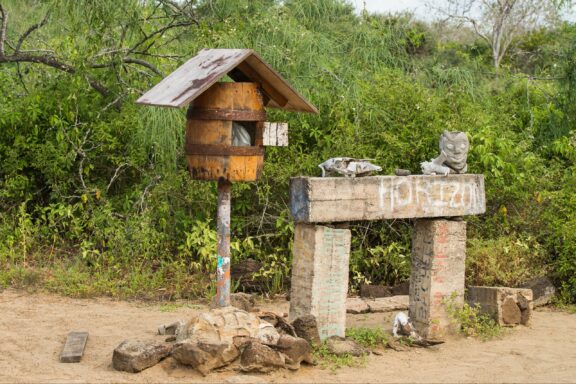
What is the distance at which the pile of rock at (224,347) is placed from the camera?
6066 millimetres

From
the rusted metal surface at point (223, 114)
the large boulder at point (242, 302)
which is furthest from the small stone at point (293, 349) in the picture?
the rusted metal surface at point (223, 114)

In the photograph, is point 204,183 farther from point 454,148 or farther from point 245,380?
point 245,380

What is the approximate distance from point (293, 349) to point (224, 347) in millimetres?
543

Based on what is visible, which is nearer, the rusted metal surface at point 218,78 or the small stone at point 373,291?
the rusted metal surface at point 218,78

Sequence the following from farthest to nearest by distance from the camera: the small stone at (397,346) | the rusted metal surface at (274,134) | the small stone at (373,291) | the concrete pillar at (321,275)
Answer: the small stone at (373,291)
the small stone at (397,346)
the concrete pillar at (321,275)
the rusted metal surface at (274,134)

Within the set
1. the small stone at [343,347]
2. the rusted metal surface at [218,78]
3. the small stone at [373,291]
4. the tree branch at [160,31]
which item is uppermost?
the tree branch at [160,31]

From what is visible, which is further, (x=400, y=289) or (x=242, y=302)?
(x=400, y=289)

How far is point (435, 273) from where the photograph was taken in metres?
7.52

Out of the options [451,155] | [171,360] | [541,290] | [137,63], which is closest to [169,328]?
[171,360]

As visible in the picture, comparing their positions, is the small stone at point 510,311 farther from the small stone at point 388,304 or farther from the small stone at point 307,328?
the small stone at point 307,328

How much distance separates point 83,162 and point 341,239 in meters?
4.89

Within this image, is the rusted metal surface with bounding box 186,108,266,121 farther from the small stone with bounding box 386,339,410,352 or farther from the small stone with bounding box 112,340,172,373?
the small stone with bounding box 386,339,410,352

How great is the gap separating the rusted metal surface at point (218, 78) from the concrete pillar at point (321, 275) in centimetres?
107

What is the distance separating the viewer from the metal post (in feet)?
21.9
